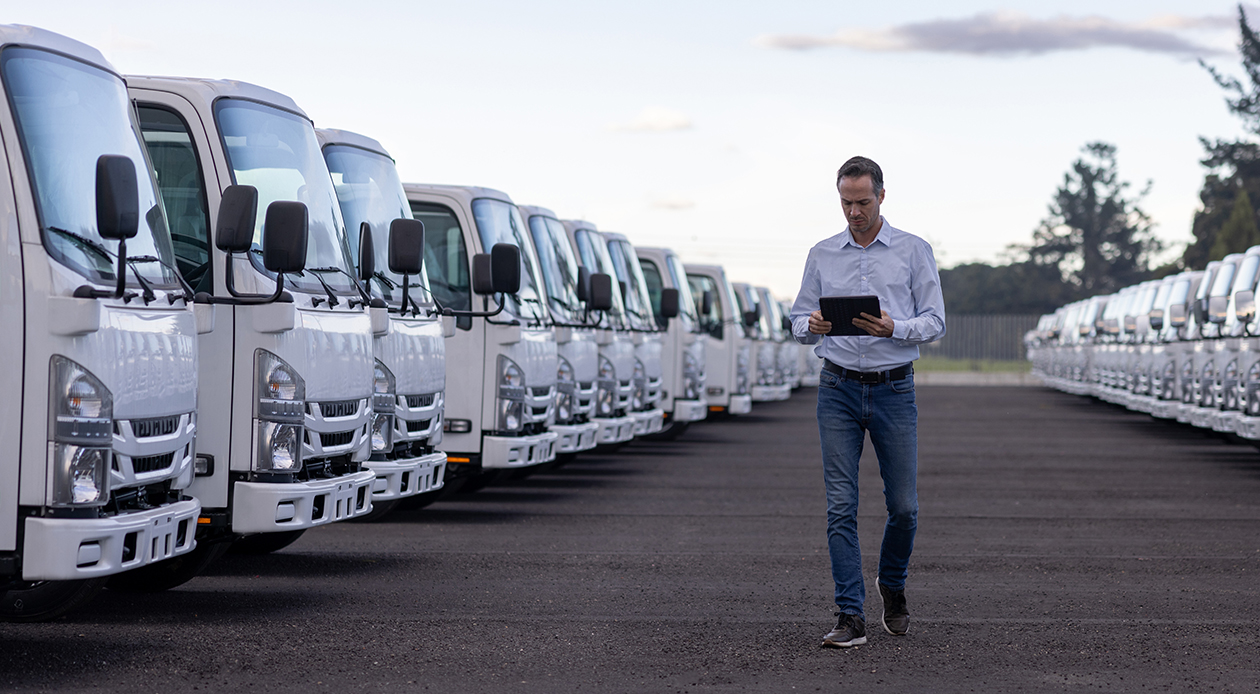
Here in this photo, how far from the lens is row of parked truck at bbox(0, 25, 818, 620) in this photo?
6.78 meters

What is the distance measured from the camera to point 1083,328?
1603 inches

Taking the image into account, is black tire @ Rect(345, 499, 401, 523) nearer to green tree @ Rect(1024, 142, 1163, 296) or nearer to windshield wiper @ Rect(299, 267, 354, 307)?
windshield wiper @ Rect(299, 267, 354, 307)

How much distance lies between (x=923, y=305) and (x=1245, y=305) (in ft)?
36.2

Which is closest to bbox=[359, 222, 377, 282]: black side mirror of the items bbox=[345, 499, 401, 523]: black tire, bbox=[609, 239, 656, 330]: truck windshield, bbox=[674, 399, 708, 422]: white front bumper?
bbox=[345, 499, 401, 523]: black tire

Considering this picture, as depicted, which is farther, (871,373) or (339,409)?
(339,409)

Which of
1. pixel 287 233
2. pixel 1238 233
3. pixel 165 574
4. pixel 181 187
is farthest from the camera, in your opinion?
pixel 1238 233

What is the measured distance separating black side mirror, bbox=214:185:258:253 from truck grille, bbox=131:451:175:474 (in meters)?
1.00

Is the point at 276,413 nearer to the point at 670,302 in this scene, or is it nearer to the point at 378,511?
the point at 378,511

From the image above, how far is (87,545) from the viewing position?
678 centimetres

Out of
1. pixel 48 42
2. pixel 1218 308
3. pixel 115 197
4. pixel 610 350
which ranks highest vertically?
pixel 48 42

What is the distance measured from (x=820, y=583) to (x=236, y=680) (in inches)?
157

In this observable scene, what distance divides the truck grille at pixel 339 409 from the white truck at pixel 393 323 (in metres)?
0.87

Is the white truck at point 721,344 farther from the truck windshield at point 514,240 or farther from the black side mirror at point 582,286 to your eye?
the truck windshield at point 514,240

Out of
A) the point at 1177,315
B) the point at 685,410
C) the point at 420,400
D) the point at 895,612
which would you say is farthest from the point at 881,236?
the point at 1177,315
